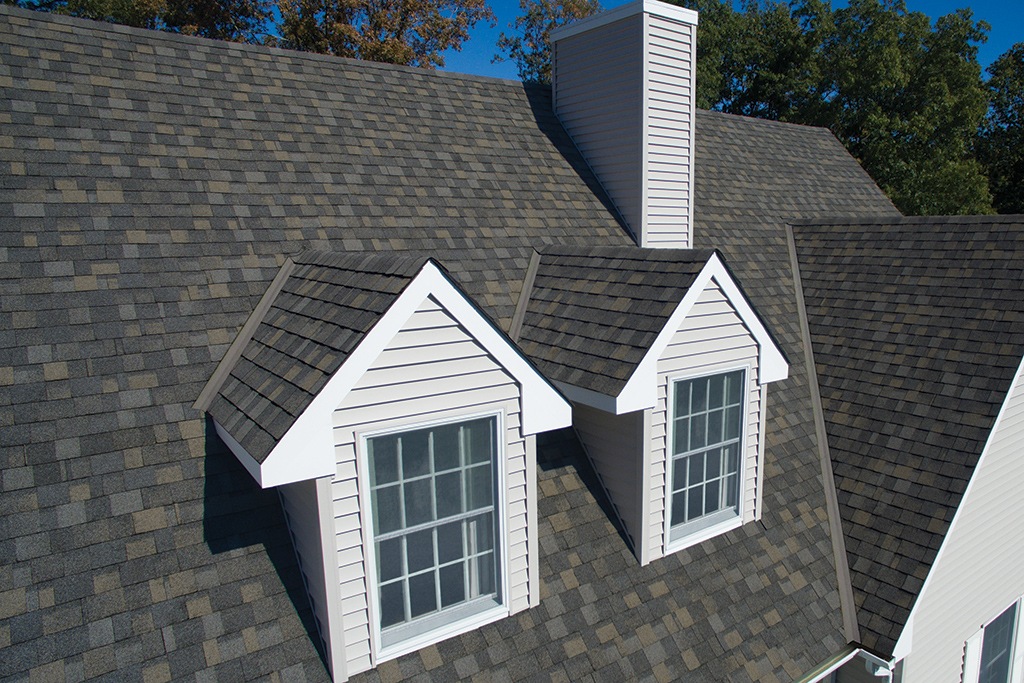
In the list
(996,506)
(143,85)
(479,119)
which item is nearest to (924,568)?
(996,506)

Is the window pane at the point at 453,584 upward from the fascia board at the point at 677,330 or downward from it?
downward

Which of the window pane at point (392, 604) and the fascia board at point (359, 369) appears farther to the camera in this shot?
the window pane at point (392, 604)

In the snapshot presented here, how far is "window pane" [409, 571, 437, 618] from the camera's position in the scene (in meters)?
4.94

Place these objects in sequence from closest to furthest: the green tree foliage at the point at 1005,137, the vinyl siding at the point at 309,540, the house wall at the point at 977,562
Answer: the vinyl siding at the point at 309,540 < the house wall at the point at 977,562 < the green tree foliage at the point at 1005,137

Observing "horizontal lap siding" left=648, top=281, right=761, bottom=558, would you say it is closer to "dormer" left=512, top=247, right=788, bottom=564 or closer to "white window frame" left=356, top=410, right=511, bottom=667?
"dormer" left=512, top=247, right=788, bottom=564

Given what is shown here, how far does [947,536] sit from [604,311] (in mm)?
4452

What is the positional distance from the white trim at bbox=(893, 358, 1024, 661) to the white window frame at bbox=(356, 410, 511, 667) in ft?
14.2

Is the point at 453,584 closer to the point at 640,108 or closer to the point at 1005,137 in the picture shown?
the point at 640,108

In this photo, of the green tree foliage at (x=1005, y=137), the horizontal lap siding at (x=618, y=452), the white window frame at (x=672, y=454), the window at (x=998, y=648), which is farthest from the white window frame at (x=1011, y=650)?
the green tree foliage at (x=1005, y=137)

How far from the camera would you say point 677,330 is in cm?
596

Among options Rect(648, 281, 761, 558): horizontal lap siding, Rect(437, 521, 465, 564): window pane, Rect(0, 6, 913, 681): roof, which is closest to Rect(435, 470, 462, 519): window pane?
Rect(437, 521, 465, 564): window pane

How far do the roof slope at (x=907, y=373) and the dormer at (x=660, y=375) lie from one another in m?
1.55

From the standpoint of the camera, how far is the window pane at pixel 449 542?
5.02 metres

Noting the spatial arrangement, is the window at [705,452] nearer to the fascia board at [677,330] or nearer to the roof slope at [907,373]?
the fascia board at [677,330]
